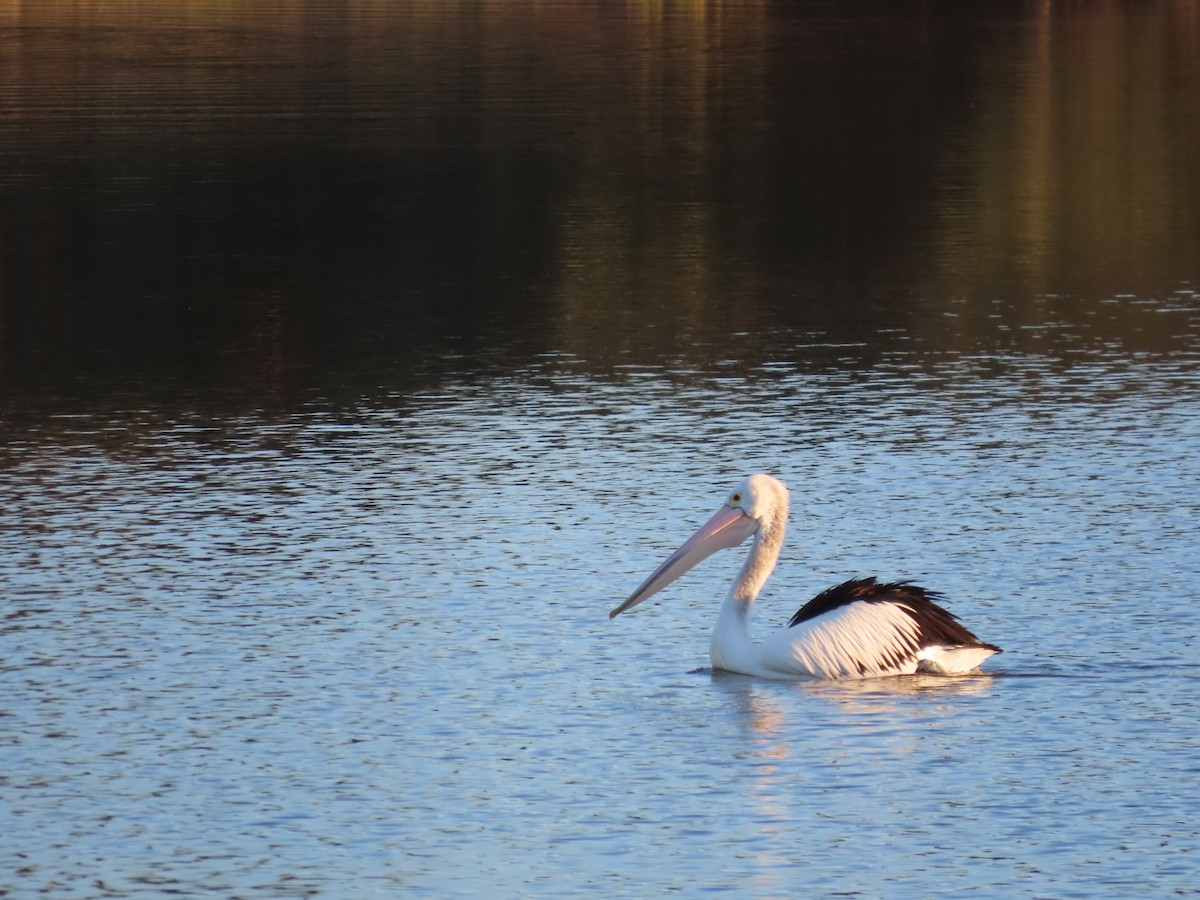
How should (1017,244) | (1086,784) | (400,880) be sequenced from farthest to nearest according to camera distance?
(1017,244), (1086,784), (400,880)

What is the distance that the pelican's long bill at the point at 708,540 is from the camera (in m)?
11.3

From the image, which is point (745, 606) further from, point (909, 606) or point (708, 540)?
point (909, 606)

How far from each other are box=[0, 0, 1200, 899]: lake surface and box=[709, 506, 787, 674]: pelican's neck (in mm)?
111

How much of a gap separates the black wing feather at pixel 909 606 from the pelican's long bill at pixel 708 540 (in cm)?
77

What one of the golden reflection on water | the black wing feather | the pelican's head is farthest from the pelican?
the golden reflection on water

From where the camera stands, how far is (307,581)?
1230 cm

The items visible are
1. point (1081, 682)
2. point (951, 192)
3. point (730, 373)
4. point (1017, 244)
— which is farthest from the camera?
point (951, 192)

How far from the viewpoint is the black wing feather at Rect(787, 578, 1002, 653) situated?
410 inches

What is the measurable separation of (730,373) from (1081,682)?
311 inches

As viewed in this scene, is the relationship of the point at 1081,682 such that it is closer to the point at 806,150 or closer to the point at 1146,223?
the point at 1146,223

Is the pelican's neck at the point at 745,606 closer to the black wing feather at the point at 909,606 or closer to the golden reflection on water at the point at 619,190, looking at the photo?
the black wing feather at the point at 909,606

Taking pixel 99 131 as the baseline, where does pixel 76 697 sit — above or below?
below

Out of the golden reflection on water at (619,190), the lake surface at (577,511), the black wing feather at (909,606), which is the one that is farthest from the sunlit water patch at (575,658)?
the golden reflection on water at (619,190)

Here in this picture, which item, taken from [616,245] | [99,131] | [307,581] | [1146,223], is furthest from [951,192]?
[307,581]
